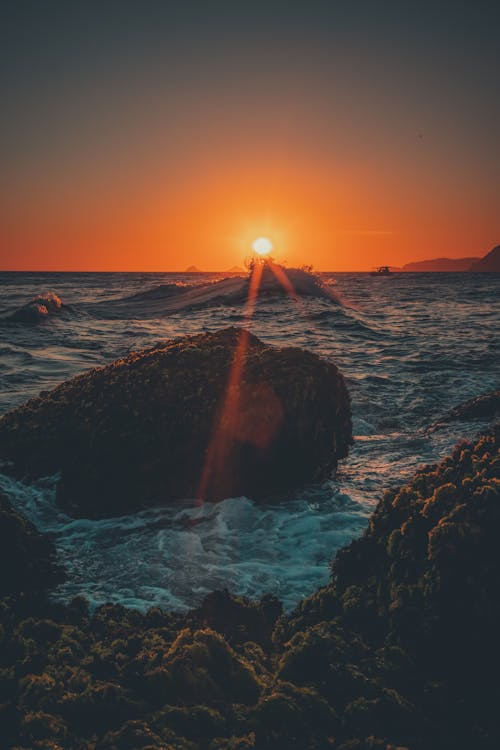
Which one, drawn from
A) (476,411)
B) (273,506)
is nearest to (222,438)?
(273,506)

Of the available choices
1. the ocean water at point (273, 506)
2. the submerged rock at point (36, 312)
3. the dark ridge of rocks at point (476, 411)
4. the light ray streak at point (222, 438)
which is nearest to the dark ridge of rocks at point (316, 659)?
the ocean water at point (273, 506)

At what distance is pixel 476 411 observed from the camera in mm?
6762

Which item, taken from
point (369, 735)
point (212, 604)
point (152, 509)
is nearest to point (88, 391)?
point (152, 509)

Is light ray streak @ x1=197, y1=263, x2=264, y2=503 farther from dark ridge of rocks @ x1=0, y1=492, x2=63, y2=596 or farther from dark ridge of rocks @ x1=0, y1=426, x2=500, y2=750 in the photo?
dark ridge of rocks @ x1=0, y1=426, x2=500, y2=750

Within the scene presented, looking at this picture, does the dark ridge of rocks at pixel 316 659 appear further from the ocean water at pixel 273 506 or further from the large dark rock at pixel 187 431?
the large dark rock at pixel 187 431

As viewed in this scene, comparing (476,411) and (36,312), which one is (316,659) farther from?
(36,312)

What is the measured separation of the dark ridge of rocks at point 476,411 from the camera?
21.8 feet

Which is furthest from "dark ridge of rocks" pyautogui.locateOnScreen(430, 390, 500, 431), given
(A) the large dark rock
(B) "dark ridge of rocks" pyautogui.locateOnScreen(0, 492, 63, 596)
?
(B) "dark ridge of rocks" pyautogui.locateOnScreen(0, 492, 63, 596)

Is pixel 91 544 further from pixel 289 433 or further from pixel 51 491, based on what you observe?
pixel 289 433

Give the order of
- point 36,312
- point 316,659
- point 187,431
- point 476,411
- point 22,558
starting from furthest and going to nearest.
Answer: point 36,312, point 476,411, point 187,431, point 22,558, point 316,659

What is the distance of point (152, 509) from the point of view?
4457mm

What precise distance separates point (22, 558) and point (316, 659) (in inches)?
76.5

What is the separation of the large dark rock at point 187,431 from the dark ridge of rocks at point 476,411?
2096 mm

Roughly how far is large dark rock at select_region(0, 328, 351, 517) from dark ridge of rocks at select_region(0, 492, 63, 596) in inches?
36.0
